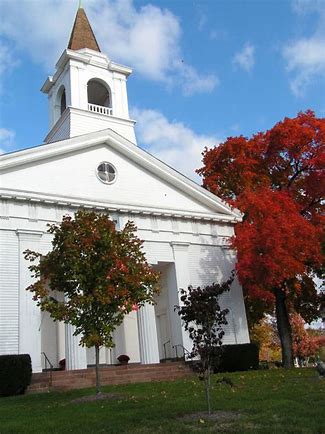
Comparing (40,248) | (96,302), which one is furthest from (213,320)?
(40,248)

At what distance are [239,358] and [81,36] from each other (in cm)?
2292

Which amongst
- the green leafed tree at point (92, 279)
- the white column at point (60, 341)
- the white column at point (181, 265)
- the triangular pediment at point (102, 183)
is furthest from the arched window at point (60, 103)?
the green leafed tree at point (92, 279)

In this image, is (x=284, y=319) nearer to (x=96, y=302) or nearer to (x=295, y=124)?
(x=295, y=124)

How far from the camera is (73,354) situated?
21.3 meters

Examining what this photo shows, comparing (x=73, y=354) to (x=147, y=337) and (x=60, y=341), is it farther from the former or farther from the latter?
(x=147, y=337)

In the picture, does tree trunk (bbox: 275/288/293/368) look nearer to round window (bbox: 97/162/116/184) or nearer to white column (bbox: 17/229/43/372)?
round window (bbox: 97/162/116/184)

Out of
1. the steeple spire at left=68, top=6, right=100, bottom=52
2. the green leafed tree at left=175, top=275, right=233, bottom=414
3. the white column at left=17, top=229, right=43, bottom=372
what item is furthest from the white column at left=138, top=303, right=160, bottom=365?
the steeple spire at left=68, top=6, right=100, bottom=52

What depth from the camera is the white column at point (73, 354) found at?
69.6 feet

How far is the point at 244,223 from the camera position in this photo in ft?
84.1

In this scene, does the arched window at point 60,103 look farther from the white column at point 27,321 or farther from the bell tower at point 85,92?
the white column at point 27,321

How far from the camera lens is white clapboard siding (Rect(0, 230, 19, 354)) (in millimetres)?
20172

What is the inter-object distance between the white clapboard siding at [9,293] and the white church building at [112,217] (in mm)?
39

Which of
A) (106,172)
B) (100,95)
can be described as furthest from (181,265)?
(100,95)

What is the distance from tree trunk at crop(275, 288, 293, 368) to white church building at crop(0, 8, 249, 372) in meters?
1.78
